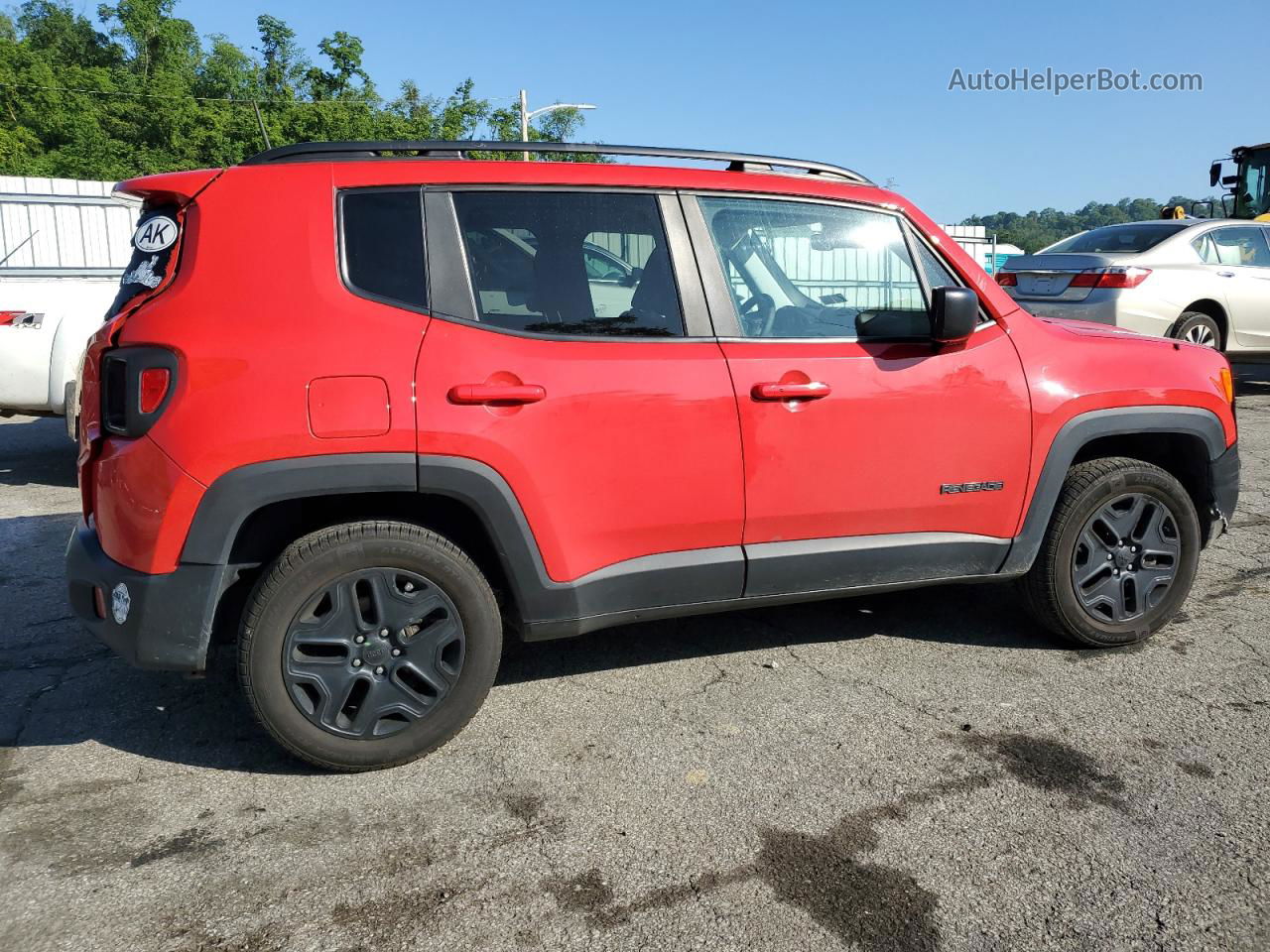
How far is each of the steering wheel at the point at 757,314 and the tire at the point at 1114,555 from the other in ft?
4.55

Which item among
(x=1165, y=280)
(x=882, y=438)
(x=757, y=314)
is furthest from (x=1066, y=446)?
(x=1165, y=280)

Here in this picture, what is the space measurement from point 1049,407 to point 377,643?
99.4 inches

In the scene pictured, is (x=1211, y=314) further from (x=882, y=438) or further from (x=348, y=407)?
(x=348, y=407)

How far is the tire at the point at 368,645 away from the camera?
3.00 meters

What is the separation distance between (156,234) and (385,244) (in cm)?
69

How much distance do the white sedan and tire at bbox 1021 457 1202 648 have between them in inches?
242

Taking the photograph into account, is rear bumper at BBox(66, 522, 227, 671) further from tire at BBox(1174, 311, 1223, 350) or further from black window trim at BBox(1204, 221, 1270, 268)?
black window trim at BBox(1204, 221, 1270, 268)

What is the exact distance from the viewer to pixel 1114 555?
4098 millimetres

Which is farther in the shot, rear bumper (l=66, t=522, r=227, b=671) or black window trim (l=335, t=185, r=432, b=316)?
black window trim (l=335, t=185, r=432, b=316)

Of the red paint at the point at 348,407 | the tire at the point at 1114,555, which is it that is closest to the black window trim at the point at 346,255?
the red paint at the point at 348,407

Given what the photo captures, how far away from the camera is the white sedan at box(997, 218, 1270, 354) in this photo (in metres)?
9.87

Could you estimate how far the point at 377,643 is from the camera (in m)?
3.12

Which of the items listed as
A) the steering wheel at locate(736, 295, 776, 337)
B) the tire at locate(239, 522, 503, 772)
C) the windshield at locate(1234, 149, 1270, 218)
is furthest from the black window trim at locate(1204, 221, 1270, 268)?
the tire at locate(239, 522, 503, 772)

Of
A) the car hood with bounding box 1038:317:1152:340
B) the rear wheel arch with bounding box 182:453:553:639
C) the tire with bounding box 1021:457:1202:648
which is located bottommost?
the tire with bounding box 1021:457:1202:648
